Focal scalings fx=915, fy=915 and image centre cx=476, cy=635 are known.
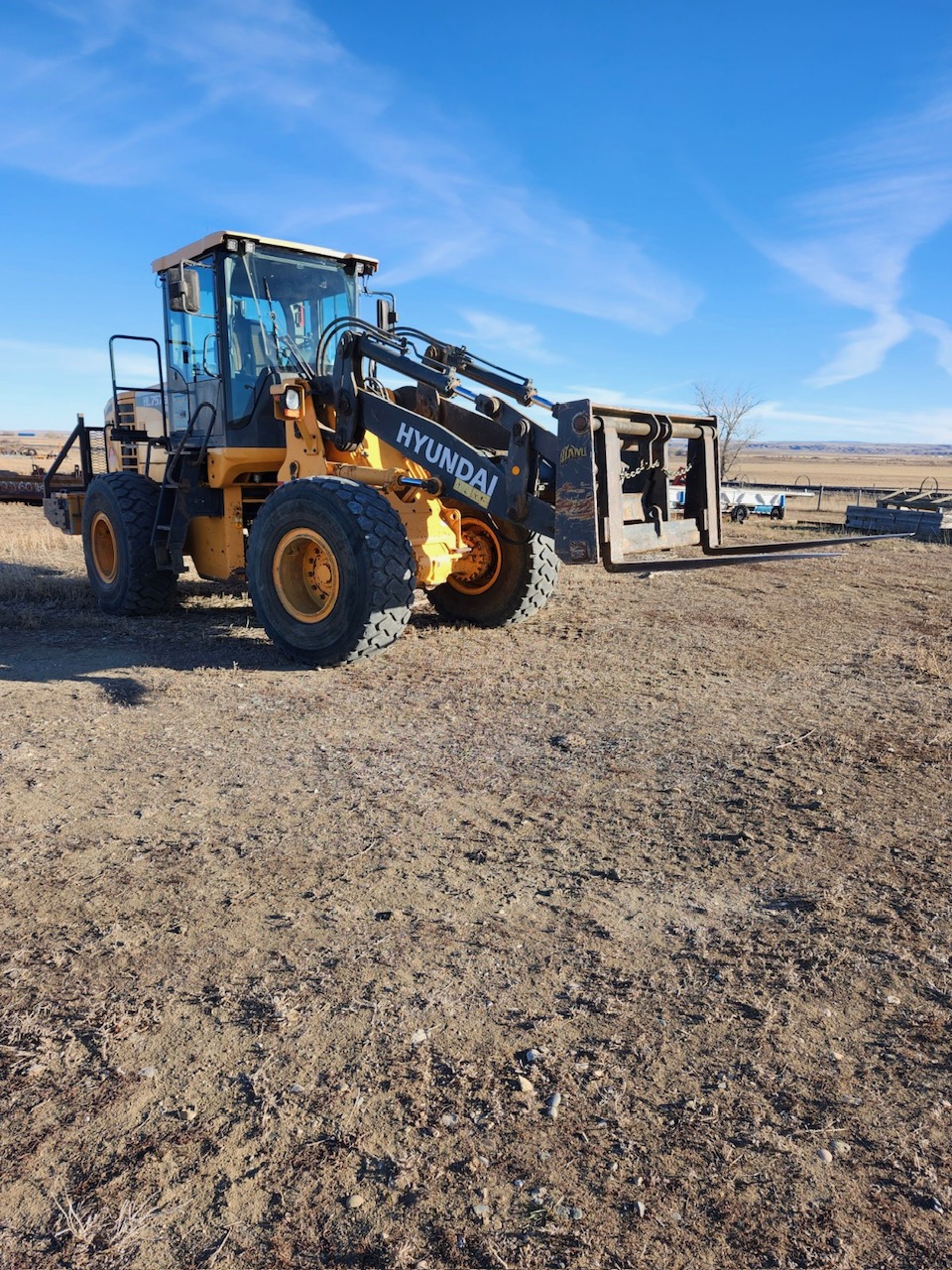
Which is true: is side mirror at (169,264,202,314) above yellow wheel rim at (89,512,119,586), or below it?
above

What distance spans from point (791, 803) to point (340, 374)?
5.25m

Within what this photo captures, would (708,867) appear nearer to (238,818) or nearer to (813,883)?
(813,883)

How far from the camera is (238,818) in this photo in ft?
13.9

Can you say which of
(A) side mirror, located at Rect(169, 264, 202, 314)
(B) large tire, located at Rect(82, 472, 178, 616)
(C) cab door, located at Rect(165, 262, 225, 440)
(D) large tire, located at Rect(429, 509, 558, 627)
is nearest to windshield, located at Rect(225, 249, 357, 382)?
(C) cab door, located at Rect(165, 262, 225, 440)

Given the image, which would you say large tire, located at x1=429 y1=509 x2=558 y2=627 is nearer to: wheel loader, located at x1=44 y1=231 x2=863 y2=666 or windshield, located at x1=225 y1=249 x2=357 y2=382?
wheel loader, located at x1=44 y1=231 x2=863 y2=666

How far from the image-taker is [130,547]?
8.92 meters

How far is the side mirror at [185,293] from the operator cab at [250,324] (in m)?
0.02

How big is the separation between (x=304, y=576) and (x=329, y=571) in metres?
0.37

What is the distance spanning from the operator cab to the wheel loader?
0.05ft

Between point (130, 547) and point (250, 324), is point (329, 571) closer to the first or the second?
point (250, 324)

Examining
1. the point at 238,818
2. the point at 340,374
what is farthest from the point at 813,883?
the point at 340,374

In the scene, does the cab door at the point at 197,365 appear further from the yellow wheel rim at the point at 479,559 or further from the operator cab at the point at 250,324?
the yellow wheel rim at the point at 479,559

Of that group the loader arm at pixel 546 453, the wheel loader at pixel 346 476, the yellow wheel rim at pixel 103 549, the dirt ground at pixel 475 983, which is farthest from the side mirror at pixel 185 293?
the dirt ground at pixel 475 983

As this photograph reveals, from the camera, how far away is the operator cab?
8047 millimetres
